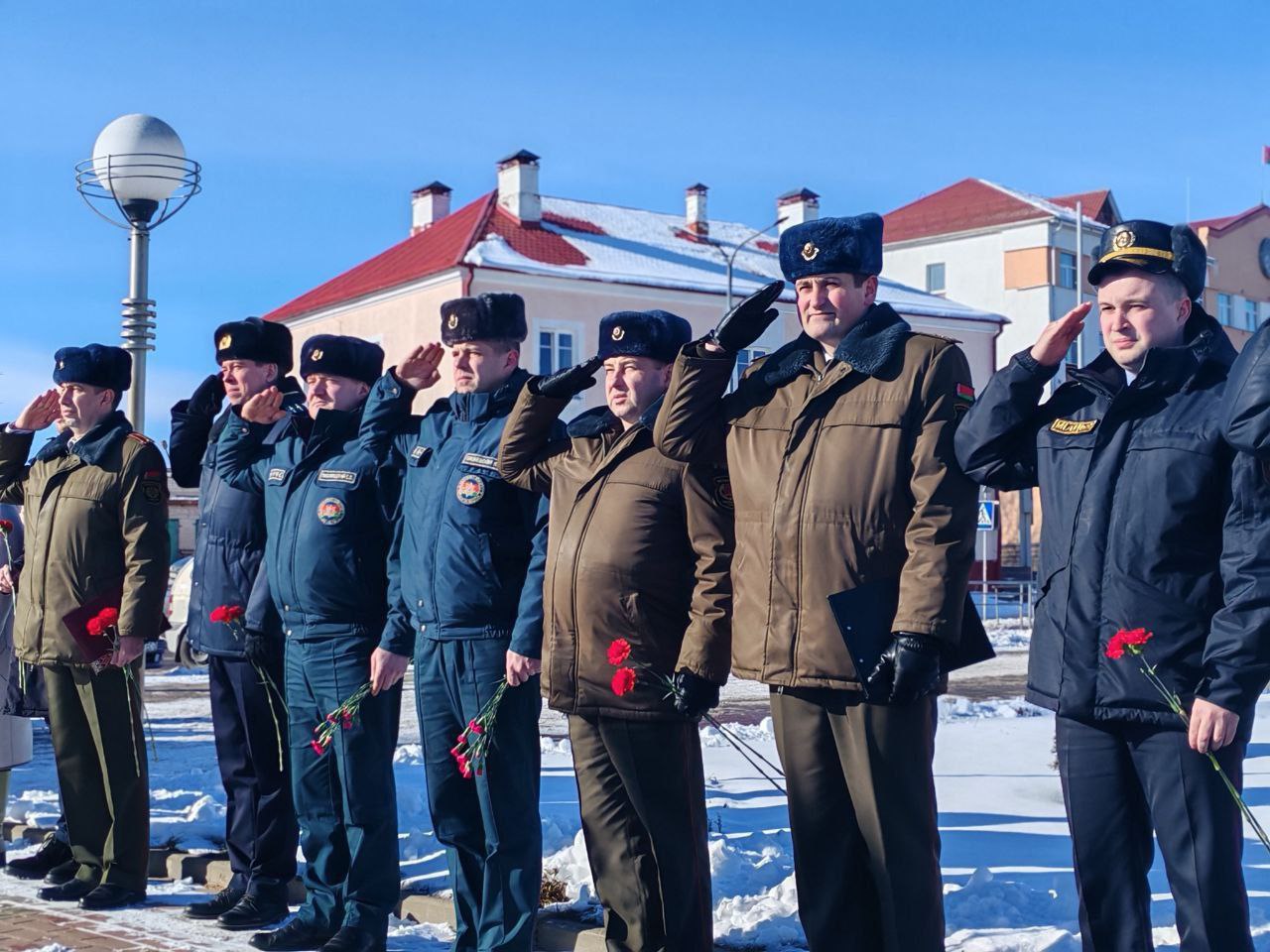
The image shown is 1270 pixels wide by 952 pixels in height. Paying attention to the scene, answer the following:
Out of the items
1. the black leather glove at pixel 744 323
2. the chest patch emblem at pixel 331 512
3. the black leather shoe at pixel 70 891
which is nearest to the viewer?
the black leather glove at pixel 744 323

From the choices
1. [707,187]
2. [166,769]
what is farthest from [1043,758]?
[707,187]

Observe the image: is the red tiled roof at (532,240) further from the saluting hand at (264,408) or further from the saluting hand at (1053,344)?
the saluting hand at (1053,344)

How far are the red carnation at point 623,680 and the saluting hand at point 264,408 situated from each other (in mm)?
2412

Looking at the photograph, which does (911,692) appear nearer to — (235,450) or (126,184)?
(235,450)

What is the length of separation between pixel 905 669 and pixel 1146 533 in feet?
2.24

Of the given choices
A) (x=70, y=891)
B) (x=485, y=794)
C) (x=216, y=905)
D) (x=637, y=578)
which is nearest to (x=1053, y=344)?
(x=637, y=578)

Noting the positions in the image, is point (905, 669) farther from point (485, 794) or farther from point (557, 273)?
point (557, 273)

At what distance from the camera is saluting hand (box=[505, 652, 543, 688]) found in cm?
495

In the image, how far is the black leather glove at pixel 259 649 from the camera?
603 cm

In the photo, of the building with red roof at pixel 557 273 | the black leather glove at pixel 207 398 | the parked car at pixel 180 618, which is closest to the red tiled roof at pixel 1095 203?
the building with red roof at pixel 557 273

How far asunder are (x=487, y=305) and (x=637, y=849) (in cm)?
200

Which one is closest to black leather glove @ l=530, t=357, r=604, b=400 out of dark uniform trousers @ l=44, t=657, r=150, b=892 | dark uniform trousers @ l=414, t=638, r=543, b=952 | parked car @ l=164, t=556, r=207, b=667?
dark uniform trousers @ l=414, t=638, r=543, b=952

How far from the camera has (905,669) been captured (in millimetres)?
3861

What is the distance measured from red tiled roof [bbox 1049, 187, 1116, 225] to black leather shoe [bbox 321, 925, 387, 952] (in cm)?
4789
